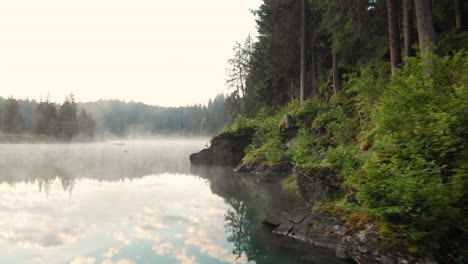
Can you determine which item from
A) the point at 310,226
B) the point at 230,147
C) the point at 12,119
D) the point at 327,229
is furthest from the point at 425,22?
the point at 12,119

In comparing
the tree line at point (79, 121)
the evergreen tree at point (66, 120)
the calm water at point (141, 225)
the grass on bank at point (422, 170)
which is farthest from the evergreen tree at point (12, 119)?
the grass on bank at point (422, 170)

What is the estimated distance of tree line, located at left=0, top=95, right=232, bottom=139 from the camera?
81.7 metres

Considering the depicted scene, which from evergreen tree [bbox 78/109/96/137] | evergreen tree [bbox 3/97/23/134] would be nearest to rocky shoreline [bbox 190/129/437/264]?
evergreen tree [bbox 3/97/23/134]

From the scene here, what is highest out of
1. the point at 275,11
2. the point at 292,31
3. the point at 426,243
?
the point at 275,11

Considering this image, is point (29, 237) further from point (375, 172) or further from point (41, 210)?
point (375, 172)

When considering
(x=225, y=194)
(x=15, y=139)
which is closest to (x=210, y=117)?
(x=15, y=139)

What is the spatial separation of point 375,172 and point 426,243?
1478 mm

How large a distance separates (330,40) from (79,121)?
98960 millimetres

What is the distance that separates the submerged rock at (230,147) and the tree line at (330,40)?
209 inches

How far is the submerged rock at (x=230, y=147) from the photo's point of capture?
1151 inches

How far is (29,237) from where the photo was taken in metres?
7.71

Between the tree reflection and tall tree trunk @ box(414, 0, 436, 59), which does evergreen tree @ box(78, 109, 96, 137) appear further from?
tall tree trunk @ box(414, 0, 436, 59)

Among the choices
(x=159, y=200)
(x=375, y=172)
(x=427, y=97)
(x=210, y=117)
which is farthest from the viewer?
(x=210, y=117)

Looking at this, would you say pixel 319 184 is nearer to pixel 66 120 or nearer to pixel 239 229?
pixel 239 229
